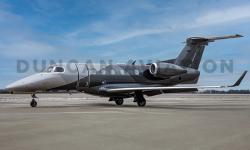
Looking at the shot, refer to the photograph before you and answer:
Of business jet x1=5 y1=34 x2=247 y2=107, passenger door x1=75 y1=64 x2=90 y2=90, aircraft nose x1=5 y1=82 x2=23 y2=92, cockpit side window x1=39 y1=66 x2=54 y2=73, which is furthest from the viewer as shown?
passenger door x1=75 y1=64 x2=90 y2=90

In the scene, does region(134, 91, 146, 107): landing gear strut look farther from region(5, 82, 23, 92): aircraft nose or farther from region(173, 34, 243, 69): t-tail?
region(5, 82, 23, 92): aircraft nose

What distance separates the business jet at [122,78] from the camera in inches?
621

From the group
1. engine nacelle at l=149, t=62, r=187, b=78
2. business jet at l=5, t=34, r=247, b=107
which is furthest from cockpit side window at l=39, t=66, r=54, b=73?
engine nacelle at l=149, t=62, r=187, b=78

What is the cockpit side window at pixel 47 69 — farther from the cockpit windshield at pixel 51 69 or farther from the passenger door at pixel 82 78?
the passenger door at pixel 82 78

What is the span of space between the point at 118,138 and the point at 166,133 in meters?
1.31

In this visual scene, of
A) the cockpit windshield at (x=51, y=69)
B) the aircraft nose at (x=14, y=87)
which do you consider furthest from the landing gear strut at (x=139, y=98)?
the aircraft nose at (x=14, y=87)

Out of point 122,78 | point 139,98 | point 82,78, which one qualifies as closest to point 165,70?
point 139,98

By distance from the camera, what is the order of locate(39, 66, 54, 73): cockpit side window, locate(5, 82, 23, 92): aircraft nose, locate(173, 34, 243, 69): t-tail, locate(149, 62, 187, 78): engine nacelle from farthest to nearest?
1. locate(173, 34, 243, 69): t-tail
2. locate(149, 62, 187, 78): engine nacelle
3. locate(39, 66, 54, 73): cockpit side window
4. locate(5, 82, 23, 92): aircraft nose

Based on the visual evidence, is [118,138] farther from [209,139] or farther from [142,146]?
[209,139]

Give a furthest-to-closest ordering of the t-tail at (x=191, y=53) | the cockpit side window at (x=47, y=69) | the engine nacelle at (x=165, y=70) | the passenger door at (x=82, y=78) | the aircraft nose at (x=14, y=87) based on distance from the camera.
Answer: the t-tail at (x=191, y=53)
the engine nacelle at (x=165, y=70)
the passenger door at (x=82, y=78)
the cockpit side window at (x=47, y=69)
the aircraft nose at (x=14, y=87)

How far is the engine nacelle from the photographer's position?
18422mm

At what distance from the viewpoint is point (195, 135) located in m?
5.46

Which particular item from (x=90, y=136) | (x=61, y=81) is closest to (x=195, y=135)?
(x=90, y=136)

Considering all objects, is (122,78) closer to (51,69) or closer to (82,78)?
(82,78)
